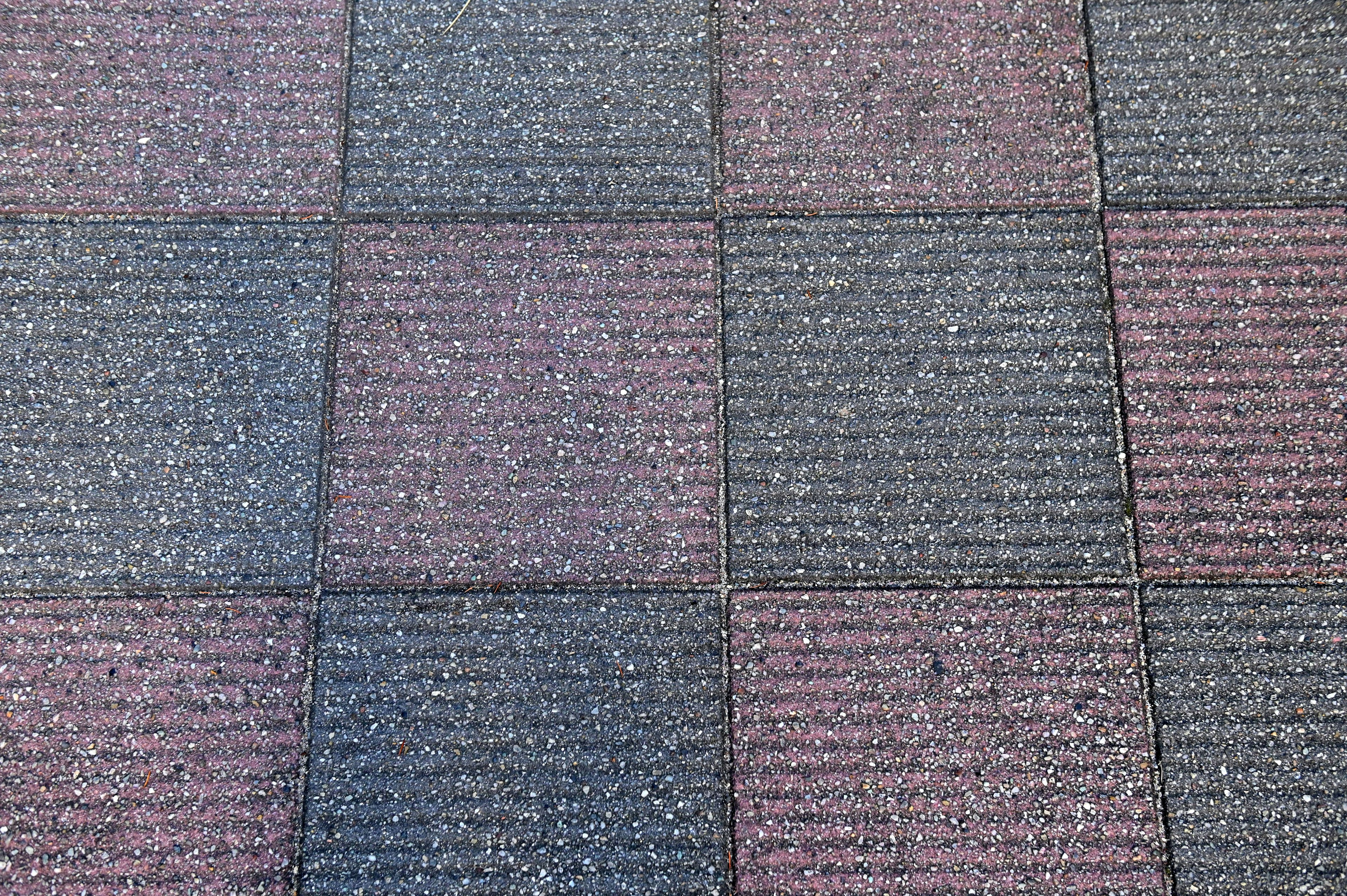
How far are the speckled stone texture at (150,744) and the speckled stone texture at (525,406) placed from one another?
12.6 inches

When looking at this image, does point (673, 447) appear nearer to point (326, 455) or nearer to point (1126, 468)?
point (326, 455)

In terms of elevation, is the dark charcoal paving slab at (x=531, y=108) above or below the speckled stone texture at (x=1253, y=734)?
above

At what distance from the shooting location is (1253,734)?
2139 mm

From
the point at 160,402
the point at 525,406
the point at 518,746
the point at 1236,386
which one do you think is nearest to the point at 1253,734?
the point at 1236,386

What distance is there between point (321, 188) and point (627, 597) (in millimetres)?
1428

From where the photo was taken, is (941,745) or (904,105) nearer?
(941,745)

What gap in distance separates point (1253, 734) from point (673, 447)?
63.8 inches

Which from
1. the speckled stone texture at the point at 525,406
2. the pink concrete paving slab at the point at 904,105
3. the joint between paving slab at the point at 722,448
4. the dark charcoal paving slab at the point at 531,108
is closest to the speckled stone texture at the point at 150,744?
the speckled stone texture at the point at 525,406

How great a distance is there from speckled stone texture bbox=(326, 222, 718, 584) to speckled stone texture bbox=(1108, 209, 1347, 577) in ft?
3.80

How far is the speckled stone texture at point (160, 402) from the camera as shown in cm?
222

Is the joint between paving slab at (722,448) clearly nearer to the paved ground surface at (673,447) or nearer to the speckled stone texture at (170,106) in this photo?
the paved ground surface at (673,447)

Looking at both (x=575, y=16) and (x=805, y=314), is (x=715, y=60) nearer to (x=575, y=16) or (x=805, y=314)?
(x=575, y=16)

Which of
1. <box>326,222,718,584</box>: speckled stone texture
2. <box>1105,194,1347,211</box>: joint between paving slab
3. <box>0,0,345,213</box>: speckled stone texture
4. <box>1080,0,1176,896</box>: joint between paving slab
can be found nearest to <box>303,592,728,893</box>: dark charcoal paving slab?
<box>326,222,718,584</box>: speckled stone texture

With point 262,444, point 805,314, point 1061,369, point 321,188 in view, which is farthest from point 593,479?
point 1061,369
